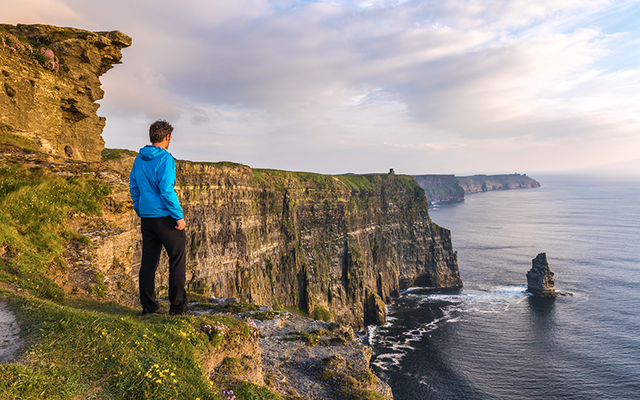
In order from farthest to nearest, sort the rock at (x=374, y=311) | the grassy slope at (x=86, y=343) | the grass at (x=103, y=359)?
the rock at (x=374, y=311), the grassy slope at (x=86, y=343), the grass at (x=103, y=359)

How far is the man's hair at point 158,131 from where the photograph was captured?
25.5 feet

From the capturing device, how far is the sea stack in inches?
3029

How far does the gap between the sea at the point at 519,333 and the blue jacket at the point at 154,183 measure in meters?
49.7

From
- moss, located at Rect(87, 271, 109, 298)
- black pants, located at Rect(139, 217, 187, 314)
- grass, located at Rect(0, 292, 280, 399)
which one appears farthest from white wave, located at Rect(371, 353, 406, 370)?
grass, located at Rect(0, 292, 280, 399)

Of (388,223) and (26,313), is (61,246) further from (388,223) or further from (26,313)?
(388,223)

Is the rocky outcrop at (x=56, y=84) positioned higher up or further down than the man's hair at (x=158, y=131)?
higher up

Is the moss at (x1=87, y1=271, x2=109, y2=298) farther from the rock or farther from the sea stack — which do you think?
the sea stack

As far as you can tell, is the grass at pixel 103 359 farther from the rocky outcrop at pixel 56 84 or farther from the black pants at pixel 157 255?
the rocky outcrop at pixel 56 84

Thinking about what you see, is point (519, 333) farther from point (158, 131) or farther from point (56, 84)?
point (56, 84)

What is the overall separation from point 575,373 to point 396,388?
28.0 m

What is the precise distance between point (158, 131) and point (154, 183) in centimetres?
139

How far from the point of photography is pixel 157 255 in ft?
26.8

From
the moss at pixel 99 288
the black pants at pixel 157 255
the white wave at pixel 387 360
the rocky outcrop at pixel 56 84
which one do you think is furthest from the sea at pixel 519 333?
the rocky outcrop at pixel 56 84

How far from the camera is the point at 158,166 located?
747cm
